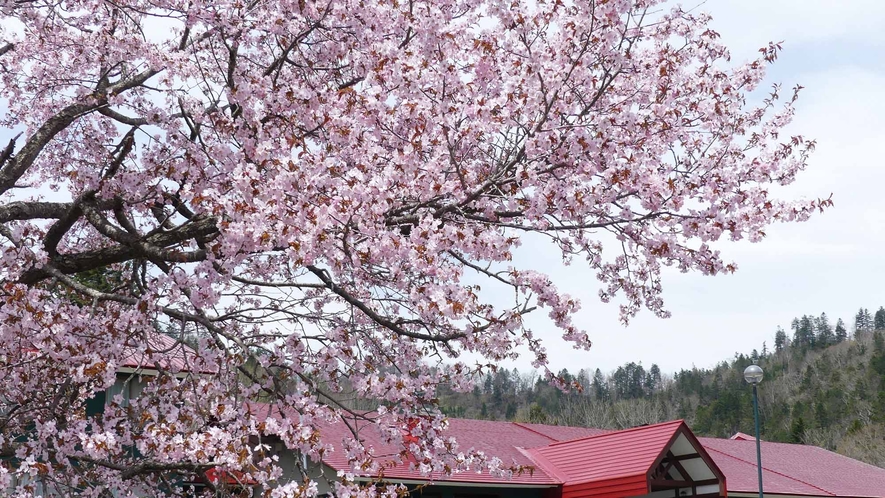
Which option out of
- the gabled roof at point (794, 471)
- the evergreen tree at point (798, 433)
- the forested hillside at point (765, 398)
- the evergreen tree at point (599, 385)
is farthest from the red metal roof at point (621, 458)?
the evergreen tree at point (599, 385)

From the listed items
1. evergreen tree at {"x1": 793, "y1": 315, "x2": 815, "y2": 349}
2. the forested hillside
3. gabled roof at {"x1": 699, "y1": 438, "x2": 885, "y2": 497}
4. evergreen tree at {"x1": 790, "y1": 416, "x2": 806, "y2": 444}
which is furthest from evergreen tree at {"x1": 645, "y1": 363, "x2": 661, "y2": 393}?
gabled roof at {"x1": 699, "y1": 438, "x2": 885, "y2": 497}

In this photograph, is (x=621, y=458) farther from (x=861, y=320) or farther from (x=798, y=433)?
(x=861, y=320)

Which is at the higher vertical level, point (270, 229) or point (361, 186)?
point (361, 186)

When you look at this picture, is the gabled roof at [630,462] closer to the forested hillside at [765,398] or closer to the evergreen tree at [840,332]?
the forested hillside at [765,398]

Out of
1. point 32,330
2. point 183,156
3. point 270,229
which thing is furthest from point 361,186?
point 32,330

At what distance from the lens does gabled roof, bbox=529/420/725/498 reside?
18266 mm

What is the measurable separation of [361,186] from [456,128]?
1340mm

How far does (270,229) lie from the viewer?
6305mm

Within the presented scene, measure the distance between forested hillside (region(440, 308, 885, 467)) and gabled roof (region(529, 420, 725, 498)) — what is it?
84.3 feet

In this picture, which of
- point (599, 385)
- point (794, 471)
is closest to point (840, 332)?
point (599, 385)

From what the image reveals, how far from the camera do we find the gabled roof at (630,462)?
1827 centimetres

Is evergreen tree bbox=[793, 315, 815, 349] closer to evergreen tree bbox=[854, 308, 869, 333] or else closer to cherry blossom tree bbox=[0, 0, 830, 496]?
evergreen tree bbox=[854, 308, 869, 333]

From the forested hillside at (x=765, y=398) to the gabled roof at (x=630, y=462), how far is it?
1012 inches

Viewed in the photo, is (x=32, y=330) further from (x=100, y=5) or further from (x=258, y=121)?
(x=100, y=5)
